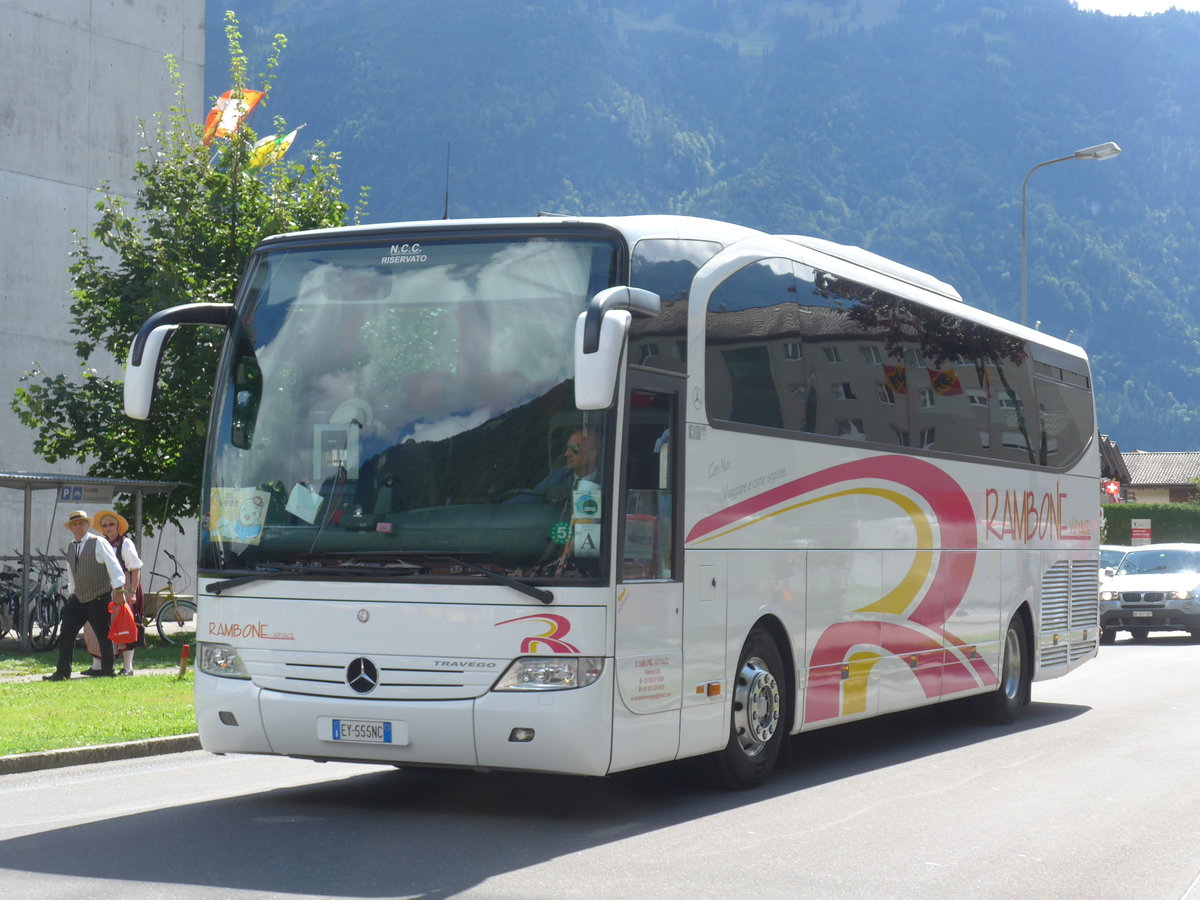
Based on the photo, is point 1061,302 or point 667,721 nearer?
point 667,721

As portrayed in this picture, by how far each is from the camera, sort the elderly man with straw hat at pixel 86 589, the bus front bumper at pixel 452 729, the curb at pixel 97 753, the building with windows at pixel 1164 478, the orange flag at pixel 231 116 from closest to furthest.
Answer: the bus front bumper at pixel 452 729 → the curb at pixel 97 753 → the elderly man with straw hat at pixel 86 589 → the orange flag at pixel 231 116 → the building with windows at pixel 1164 478

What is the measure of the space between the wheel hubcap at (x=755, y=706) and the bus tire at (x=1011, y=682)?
501 cm

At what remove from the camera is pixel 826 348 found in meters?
11.3

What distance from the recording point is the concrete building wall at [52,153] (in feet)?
101

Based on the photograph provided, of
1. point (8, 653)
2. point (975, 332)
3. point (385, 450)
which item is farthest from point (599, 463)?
point (8, 653)

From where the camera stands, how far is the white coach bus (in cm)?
844

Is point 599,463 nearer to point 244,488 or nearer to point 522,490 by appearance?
point 522,490

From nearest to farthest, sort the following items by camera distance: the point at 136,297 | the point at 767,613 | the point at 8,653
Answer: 1. the point at 767,613
2. the point at 8,653
3. the point at 136,297

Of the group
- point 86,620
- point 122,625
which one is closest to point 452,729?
point 122,625

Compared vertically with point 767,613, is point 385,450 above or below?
above

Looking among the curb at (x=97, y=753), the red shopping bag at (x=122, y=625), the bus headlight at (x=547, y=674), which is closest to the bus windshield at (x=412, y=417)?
the bus headlight at (x=547, y=674)

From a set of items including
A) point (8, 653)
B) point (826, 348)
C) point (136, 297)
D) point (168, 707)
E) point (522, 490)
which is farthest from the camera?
point (136, 297)

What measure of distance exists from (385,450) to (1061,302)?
193776 mm

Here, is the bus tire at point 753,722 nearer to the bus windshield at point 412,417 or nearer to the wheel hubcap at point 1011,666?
the bus windshield at point 412,417
